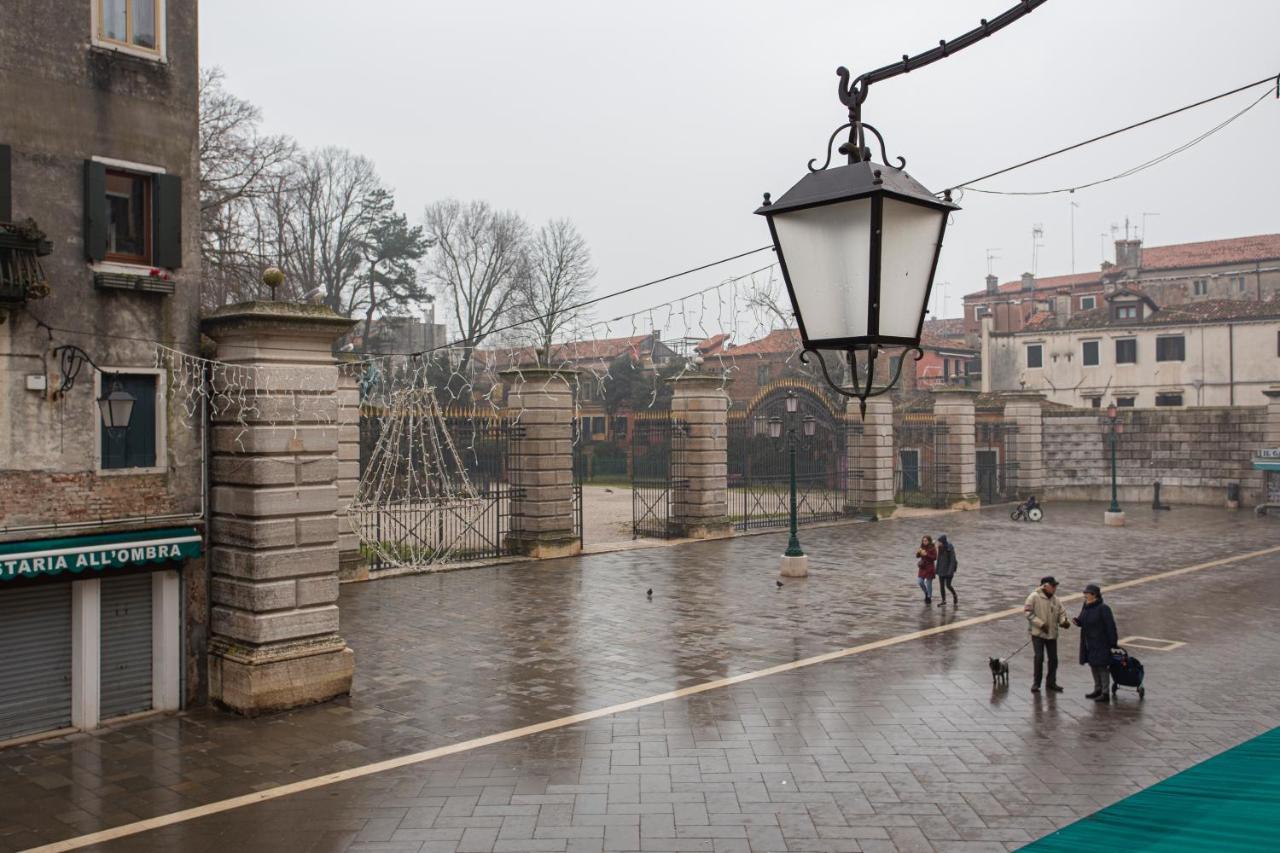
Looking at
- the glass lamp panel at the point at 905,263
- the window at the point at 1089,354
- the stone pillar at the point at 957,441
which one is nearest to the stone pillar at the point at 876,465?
the stone pillar at the point at 957,441

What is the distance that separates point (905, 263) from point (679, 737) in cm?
761

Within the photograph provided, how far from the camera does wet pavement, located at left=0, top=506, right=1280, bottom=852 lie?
8.02 m

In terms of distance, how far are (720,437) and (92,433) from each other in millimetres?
18188

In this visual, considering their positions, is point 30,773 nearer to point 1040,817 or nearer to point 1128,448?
point 1040,817

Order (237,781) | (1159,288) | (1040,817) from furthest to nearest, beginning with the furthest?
(1159,288), (237,781), (1040,817)

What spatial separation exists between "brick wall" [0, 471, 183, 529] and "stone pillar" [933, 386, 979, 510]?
97.0 ft

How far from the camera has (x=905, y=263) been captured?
3.73m

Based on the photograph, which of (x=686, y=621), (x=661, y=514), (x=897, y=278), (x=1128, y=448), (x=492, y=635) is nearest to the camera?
(x=897, y=278)

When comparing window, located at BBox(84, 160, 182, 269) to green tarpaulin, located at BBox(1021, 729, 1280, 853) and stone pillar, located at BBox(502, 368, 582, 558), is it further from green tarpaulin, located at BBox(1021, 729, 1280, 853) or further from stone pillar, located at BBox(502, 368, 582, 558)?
stone pillar, located at BBox(502, 368, 582, 558)

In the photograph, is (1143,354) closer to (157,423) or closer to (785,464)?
(785,464)

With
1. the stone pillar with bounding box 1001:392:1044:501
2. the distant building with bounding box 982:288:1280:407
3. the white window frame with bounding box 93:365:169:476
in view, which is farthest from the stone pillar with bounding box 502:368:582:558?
the distant building with bounding box 982:288:1280:407

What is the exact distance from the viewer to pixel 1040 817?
8.01 m

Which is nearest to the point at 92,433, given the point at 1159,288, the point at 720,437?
the point at 720,437

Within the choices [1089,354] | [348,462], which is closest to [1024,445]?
[1089,354]
